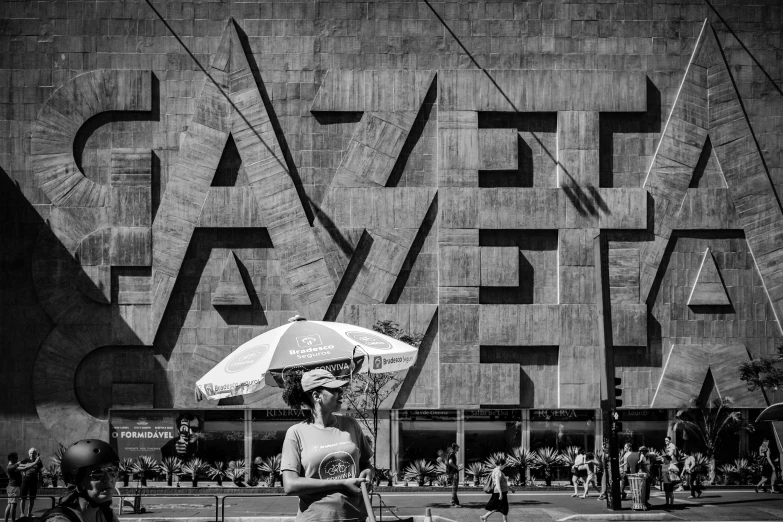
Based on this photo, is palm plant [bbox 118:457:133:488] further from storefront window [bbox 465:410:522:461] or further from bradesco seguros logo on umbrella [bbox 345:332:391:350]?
bradesco seguros logo on umbrella [bbox 345:332:391:350]

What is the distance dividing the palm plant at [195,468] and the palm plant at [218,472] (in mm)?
217

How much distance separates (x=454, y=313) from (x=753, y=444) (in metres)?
11.5

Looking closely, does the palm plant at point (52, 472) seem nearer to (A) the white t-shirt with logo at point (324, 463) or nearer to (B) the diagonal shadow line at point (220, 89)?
(B) the diagonal shadow line at point (220, 89)

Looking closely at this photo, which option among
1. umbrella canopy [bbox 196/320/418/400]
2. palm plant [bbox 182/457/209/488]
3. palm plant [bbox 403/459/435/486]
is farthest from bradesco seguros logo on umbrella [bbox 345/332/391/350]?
palm plant [bbox 182/457/209/488]

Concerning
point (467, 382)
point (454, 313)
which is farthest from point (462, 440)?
point (454, 313)

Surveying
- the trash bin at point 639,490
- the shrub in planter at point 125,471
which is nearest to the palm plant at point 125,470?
the shrub in planter at point 125,471

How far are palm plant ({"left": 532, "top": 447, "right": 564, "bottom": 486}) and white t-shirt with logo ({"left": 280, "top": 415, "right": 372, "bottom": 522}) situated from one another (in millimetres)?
29338

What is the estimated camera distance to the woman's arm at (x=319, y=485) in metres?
6.95

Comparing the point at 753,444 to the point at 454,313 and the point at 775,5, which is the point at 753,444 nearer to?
the point at 454,313

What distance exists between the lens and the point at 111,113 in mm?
38969

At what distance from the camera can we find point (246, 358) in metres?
12.3

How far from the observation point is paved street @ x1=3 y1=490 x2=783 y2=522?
24.7 metres

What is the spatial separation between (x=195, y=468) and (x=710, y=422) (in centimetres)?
1791

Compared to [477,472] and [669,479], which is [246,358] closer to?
[669,479]
